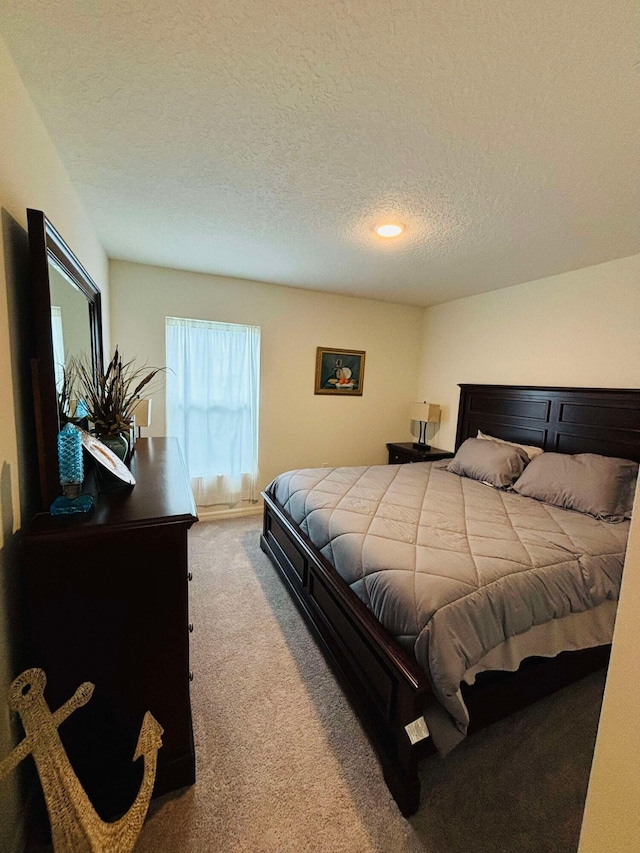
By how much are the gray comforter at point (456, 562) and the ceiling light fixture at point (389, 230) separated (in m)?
1.80

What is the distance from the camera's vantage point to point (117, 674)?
3.87ft

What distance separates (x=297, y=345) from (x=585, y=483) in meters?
2.93

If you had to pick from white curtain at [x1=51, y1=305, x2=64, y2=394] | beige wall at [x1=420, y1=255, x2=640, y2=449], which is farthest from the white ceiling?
white curtain at [x1=51, y1=305, x2=64, y2=394]

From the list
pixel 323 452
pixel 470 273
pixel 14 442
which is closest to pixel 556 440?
pixel 470 273

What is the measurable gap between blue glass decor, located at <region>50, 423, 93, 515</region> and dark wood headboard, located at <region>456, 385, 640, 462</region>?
10.9 ft

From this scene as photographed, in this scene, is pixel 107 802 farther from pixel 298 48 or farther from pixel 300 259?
pixel 300 259

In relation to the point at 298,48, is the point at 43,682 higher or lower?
lower

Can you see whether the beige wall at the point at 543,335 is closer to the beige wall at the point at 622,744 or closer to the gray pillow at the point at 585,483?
the gray pillow at the point at 585,483

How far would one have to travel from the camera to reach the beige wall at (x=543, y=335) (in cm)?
266

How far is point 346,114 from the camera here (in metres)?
1.33

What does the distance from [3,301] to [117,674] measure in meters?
1.24

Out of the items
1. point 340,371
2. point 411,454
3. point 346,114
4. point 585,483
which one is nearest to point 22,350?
point 346,114

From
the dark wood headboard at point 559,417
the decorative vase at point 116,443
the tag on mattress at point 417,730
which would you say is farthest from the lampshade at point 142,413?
the dark wood headboard at point 559,417

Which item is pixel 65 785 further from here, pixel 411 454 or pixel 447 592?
pixel 411 454
